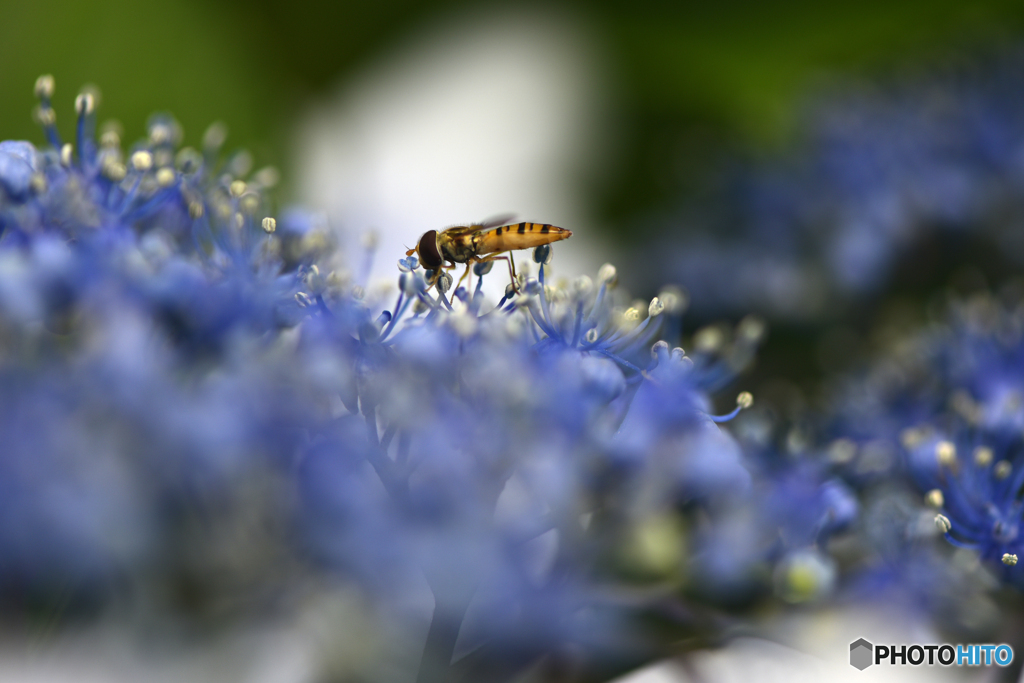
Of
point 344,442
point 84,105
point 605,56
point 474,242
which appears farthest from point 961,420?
point 605,56

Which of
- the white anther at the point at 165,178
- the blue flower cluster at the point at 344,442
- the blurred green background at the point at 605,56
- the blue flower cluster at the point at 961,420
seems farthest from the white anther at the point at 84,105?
the blue flower cluster at the point at 961,420

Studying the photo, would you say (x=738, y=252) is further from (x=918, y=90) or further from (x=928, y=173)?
(x=918, y=90)

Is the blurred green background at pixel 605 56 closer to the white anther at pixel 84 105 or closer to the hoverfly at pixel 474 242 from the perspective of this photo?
the white anther at pixel 84 105

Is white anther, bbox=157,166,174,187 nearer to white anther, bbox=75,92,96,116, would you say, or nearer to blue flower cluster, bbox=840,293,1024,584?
white anther, bbox=75,92,96,116

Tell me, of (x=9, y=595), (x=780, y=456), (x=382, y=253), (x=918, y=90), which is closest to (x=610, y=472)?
(x=780, y=456)

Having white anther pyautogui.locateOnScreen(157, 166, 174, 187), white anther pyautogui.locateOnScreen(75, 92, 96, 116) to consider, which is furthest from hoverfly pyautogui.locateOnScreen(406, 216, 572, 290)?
white anther pyautogui.locateOnScreen(75, 92, 96, 116)

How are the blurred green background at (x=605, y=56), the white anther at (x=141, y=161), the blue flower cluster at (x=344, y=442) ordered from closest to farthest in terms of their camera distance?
the blue flower cluster at (x=344, y=442), the white anther at (x=141, y=161), the blurred green background at (x=605, y=56)
